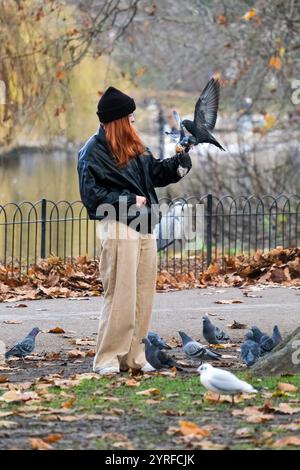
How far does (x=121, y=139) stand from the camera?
26.5 feet

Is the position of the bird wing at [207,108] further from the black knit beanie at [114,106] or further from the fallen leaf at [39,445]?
the fallen leaf at [39,445]

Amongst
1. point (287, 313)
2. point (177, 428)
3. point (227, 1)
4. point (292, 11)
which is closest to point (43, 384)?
point (177, 428)

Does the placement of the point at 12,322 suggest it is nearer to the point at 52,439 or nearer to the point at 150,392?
the point at 150,392

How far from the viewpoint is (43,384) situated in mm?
7664

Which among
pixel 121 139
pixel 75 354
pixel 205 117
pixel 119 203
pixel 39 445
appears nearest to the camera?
pixel 39 445

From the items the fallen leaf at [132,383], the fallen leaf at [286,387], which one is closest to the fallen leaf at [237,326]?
the fallen leaf at [132,383]

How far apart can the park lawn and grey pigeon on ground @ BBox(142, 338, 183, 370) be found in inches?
7.5

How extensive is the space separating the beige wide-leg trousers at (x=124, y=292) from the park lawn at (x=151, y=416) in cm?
35

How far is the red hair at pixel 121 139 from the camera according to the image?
805 cm

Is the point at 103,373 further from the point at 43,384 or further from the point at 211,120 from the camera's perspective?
the point at 211,120

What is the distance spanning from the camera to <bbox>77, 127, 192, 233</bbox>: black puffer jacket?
798cm

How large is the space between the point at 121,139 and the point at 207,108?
2.22 feet
